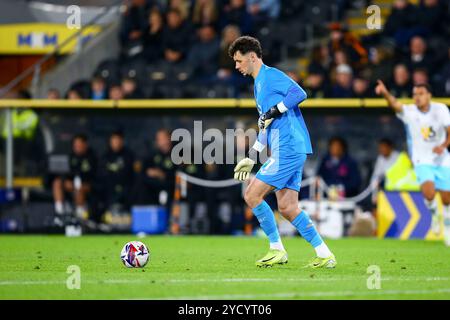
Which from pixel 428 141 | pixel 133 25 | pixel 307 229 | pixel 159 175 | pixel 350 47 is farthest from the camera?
pixel 133 25

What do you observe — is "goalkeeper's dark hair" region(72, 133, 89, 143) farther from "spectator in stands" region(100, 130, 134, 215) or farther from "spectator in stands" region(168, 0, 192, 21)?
"spectator in stands" region(168, 0, 192, 21)

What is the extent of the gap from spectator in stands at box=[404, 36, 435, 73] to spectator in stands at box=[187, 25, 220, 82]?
12.1 ft

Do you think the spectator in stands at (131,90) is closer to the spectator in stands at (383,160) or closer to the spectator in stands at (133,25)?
the spectator in stands at (133,25)

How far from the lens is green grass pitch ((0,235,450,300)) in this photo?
8.34 metres

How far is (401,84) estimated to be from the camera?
18469 millimetres

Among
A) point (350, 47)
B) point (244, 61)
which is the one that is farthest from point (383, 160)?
point (244, 61)

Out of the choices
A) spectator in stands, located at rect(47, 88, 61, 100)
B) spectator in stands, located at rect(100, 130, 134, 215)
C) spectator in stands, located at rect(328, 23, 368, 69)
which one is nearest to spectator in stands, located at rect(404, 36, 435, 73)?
spectator in stands, located at rect(328, 23, 368, 69)

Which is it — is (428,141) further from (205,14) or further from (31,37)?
(31,37)

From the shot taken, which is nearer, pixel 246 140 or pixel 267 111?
pixel 267 111

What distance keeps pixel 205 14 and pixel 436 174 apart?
7.59 m
